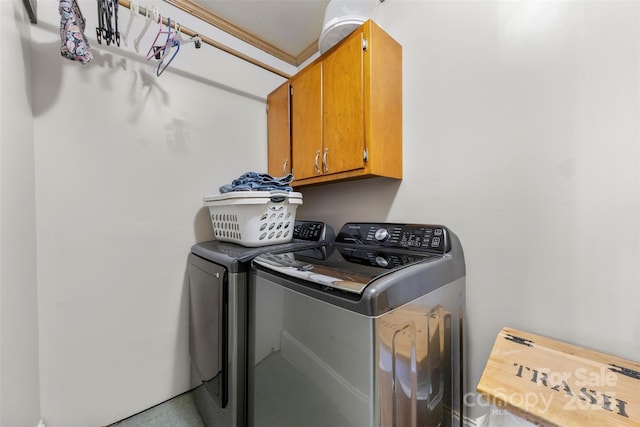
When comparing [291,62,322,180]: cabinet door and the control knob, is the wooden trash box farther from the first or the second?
[291,62,322,180]: cabinet door

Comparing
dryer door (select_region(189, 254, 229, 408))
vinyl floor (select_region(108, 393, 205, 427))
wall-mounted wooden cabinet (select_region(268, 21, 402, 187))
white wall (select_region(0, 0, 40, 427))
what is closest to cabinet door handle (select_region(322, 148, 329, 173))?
wall-mounted wooden cabinet (select_region(268, 21, 402, 187))

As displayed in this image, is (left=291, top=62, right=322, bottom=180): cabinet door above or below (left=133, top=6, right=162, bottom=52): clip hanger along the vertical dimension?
below

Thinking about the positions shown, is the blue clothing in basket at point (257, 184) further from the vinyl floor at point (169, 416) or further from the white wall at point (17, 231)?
the vinyl floor at point (169, 416)

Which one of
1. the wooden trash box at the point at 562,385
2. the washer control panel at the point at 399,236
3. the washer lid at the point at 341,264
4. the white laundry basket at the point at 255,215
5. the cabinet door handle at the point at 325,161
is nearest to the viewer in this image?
the wooden trash box at the point at 562,385

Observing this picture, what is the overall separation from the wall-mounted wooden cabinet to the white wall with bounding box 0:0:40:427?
1254 mm

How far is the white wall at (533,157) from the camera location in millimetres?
822

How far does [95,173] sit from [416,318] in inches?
67.0

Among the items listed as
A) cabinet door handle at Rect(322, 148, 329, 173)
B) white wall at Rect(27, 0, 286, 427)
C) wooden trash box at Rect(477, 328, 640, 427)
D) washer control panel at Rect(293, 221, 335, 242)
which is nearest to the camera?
wooden trash box at Rect(477, 328, 640, 427)

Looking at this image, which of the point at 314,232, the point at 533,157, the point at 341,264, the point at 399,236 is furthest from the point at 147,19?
the point at 533,157

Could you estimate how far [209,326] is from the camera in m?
1.23

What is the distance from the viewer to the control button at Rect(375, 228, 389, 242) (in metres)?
1.27

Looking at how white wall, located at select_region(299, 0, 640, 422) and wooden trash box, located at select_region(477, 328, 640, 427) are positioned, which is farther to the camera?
white wall, located at select_region(299, 0, 640, 422)

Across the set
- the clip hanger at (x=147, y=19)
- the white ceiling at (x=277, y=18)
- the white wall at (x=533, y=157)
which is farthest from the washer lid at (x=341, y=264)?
the white ceiling at (x=277, y=18)

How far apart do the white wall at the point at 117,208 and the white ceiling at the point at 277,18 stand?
206mm
